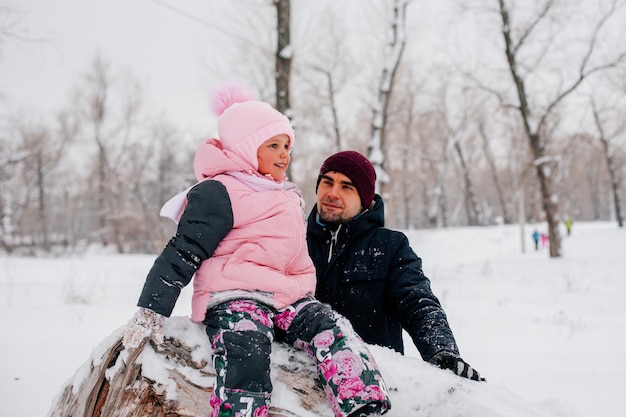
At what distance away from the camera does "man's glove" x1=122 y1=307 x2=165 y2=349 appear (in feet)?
5.28

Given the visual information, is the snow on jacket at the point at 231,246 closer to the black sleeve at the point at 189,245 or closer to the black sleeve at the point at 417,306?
the black sleeve at the point at 189,245

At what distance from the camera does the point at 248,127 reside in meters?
2.04

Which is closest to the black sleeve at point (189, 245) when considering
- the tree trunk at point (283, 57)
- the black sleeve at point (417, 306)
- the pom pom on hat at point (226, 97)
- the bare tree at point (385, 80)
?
the pom pom on hat at point (226, 97)

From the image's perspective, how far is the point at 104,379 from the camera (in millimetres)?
1675

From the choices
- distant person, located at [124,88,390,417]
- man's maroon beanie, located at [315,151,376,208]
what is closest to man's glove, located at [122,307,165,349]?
distant person, located at [124,88,390,417]

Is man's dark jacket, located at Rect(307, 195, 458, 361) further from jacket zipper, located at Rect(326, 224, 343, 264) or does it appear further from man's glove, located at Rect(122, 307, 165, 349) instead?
man's glove, located at Rect(122, 307, 165, 349)

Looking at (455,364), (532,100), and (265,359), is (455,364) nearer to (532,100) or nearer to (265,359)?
(265,359)

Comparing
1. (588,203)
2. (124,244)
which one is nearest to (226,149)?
(124,244)

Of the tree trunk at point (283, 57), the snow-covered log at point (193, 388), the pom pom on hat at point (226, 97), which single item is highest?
the tree trunk at point (283, 57)

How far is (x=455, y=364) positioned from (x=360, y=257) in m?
0.78

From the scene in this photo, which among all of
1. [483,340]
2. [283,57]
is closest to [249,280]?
[483,340]

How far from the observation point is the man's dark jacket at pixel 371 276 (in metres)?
2.22

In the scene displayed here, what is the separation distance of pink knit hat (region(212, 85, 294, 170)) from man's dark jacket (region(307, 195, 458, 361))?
655 millimetres

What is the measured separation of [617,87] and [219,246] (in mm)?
19415
